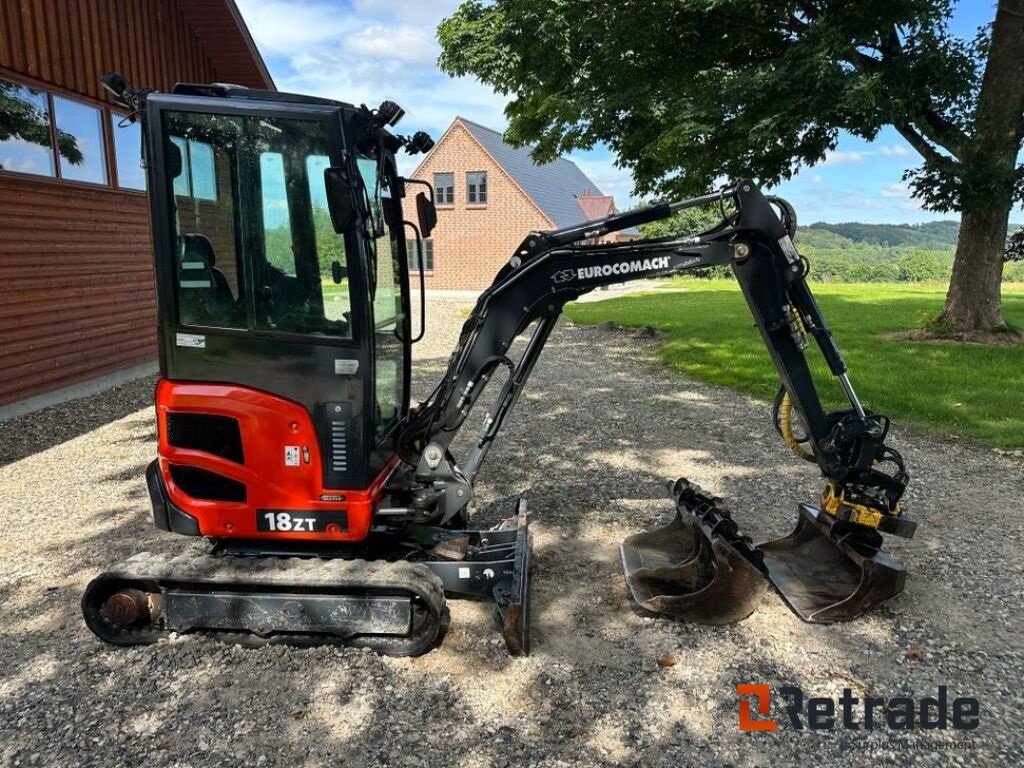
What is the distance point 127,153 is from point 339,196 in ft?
33.2

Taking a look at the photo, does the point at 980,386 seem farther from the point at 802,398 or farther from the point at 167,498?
the point at 167,498

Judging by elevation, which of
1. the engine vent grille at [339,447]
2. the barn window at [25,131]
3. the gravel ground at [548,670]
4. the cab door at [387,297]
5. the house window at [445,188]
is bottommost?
the gravel ground at [548,670]

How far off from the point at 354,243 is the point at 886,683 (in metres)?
3.51

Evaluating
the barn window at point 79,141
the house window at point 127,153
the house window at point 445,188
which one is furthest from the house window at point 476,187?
the barn window at point 79,141

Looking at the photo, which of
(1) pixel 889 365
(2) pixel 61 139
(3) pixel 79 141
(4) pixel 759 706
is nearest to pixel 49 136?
(2) pixel 61 139

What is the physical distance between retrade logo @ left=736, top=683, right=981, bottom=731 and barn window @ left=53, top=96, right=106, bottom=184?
10894mm

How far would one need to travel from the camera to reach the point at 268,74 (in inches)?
561

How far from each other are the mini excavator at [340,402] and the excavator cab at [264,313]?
0.01 meters

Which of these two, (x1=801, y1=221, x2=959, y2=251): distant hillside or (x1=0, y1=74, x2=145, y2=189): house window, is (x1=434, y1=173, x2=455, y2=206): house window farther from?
(x1=801, y1=221, x2=959, y2=251): distant hillside

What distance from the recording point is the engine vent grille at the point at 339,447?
387 centimetres

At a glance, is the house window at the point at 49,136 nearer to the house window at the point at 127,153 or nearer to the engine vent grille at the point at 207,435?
the house window at the point at 127,153

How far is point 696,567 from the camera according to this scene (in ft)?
14.4

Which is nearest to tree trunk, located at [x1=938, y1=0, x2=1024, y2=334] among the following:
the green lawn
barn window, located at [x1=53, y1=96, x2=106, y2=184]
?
the green lawn

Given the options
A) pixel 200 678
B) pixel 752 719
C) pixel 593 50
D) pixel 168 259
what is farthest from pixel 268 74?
pixel 752 719
